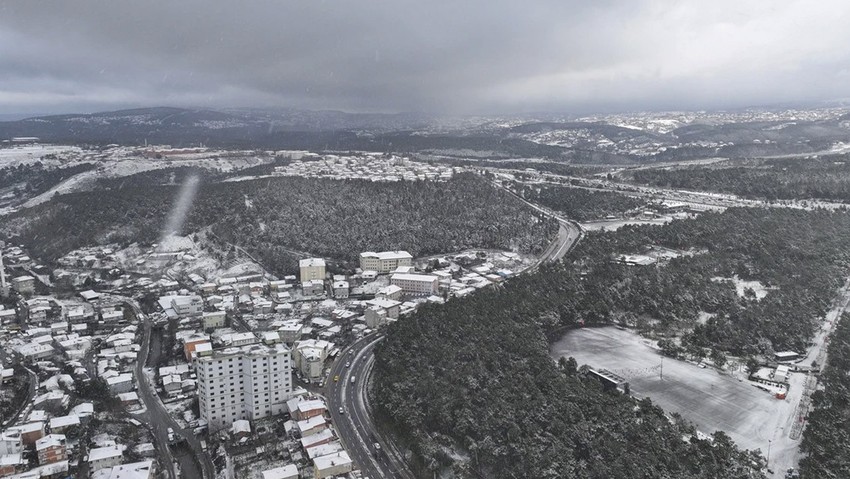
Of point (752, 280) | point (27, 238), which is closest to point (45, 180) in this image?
point (27, 238)

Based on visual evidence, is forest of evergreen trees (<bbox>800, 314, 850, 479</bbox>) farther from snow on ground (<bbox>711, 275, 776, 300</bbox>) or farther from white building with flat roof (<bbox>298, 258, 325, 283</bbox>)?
white building with flat roof (<bbox>298, 258, 325, 283</bbox>)

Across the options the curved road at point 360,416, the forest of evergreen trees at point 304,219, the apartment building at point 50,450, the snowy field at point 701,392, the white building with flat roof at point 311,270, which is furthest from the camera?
the forest of evergreen trees at point 304,219

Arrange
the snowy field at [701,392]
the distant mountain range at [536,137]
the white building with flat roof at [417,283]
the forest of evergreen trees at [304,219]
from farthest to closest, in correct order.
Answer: the distant mountain range at [536,137]
the forest of evergreen trees at [304,219]
the white building with flat roof at [417,283]
the snowy field at [701,392]

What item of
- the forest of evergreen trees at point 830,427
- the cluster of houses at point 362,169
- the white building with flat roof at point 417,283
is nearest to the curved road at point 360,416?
the white building with flat roof at point 417,283

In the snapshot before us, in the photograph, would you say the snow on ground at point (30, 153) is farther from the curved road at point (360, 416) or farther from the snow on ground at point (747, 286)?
the snow on ground at point (747, 286)

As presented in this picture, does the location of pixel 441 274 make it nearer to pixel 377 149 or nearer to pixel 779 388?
pixel 779 388

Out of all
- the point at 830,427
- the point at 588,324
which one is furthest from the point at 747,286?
the point at 830,427

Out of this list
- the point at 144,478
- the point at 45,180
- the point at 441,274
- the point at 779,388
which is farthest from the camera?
the point at 45,180

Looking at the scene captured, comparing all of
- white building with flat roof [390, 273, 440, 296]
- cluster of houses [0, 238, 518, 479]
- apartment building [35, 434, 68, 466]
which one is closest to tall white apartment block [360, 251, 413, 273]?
cluster of houses [0, 238, 518, 479]
